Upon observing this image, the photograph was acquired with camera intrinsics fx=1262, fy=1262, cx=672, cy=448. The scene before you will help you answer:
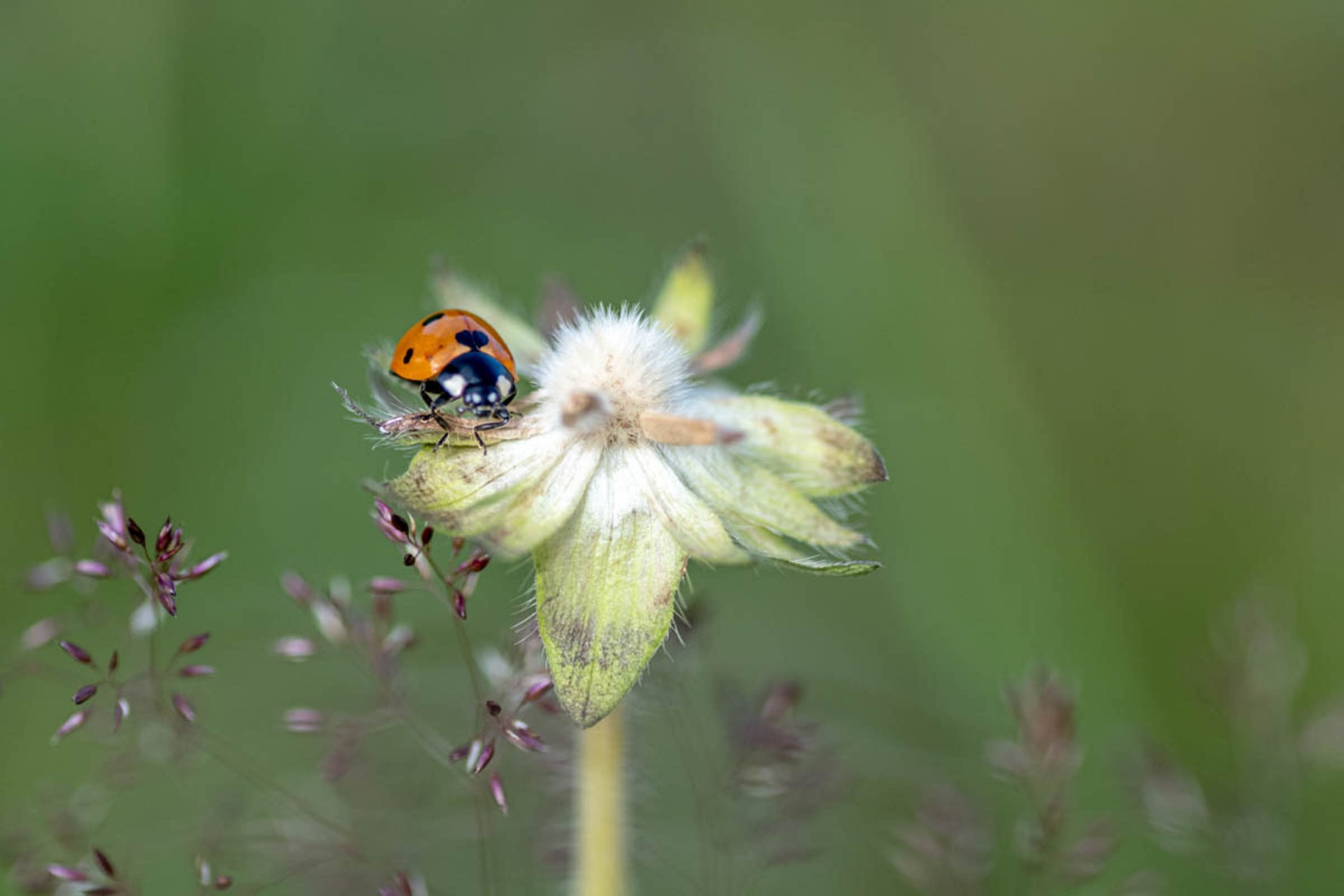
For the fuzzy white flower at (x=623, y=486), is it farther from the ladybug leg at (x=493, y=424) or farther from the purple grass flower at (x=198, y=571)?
the purple grass flower at (x=198, y=571)

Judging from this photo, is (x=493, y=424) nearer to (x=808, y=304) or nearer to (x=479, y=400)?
(x=479, y=400)

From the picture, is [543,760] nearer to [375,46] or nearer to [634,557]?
[634,557]

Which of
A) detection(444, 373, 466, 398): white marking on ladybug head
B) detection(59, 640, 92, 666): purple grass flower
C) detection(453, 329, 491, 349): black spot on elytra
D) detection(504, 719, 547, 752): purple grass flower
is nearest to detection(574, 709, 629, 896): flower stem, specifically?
detection(504, 719, 547, 752): purple grass flower

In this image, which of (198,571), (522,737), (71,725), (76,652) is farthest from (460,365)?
(71,725)

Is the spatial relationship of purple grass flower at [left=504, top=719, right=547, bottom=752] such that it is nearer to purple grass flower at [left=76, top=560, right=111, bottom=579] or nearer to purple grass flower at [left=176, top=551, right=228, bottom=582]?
purple grass flower at [left=176, top=551, right=228, bottom=582]

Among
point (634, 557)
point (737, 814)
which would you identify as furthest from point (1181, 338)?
point (634, 557)

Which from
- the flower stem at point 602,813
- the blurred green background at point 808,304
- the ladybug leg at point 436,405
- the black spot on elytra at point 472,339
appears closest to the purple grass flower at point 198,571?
the ladybug leg at point 436,405
